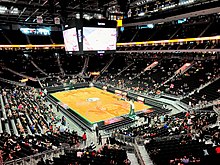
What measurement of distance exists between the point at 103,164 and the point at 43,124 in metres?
10.5

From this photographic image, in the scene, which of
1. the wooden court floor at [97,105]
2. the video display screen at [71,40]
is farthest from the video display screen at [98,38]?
the wooden court floor at [97,105]

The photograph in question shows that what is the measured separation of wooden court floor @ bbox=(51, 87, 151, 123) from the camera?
21.7m

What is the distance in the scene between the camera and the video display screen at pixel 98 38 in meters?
13.6

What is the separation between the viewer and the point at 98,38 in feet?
46.8

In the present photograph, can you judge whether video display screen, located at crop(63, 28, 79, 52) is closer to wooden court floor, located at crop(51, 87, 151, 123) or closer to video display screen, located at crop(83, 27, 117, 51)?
video display screen, located at crop(83, 27, 117, 51)

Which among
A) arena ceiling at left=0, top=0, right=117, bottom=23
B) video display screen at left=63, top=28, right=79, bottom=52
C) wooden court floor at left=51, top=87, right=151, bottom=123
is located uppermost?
arena ceiling at left=0, top=0, right=117, bottom=23

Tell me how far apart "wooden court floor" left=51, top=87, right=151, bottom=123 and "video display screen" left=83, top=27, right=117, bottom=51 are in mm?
7981

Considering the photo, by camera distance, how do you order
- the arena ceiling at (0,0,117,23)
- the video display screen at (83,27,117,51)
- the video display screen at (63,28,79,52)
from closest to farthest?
1. the video display screen at (83,27,117,51)
2. the video display screen at (63,28,79,52)
3. the arena ceiling at (0,0,117,23)

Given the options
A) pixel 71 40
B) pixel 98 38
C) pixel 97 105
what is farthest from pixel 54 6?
pixel 97 105

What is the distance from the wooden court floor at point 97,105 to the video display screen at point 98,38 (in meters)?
7.98

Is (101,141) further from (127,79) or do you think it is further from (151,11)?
(127,79)

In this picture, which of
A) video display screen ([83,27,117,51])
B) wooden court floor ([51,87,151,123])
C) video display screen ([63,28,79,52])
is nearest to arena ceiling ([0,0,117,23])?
video display screen ([63,28,79,52])

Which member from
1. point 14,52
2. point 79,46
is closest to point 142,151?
point 79,46

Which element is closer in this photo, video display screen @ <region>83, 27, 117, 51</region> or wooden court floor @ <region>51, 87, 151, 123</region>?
video display screen @ <region>83, 27, 117, 51</region>
